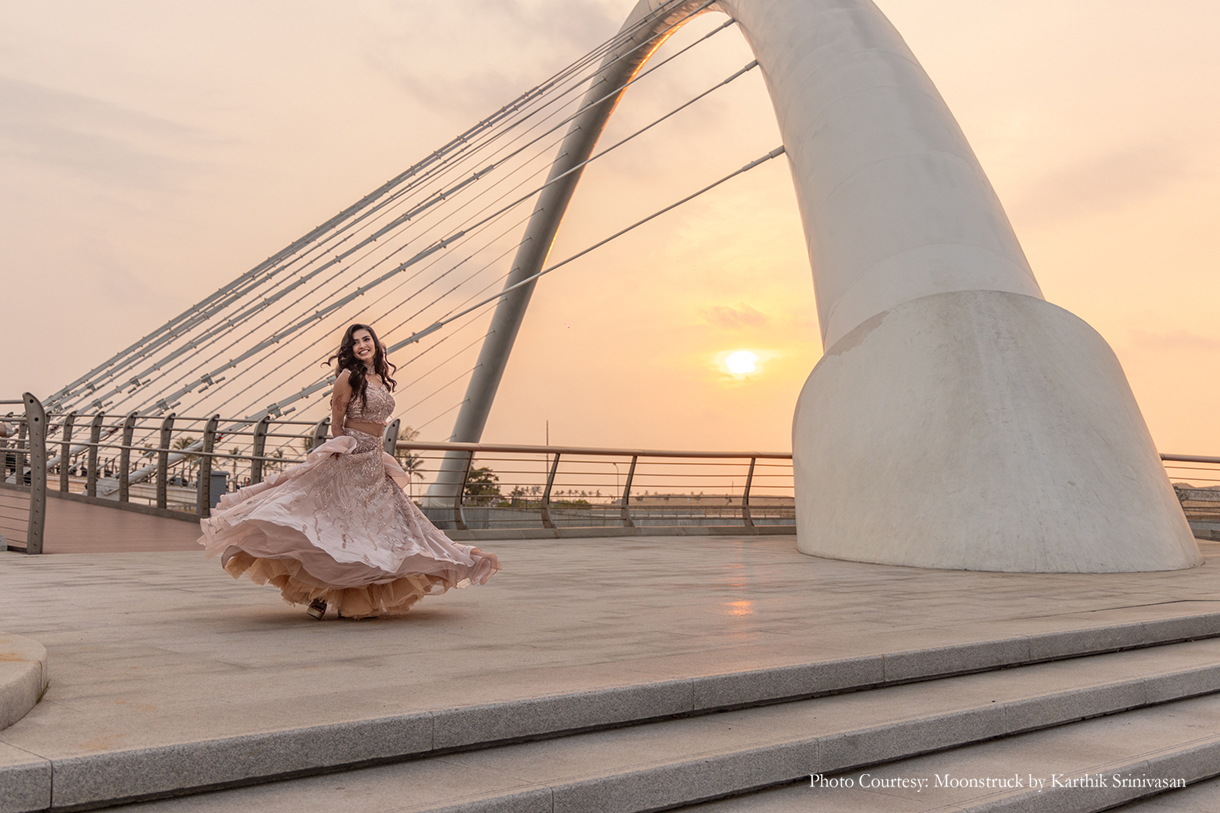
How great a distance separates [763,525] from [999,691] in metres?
10.0

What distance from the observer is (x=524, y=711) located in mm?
2910

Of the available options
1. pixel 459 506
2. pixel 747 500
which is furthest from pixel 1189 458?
pixel 459 506

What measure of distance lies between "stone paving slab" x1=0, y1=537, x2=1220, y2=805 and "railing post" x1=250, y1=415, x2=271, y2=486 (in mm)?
2539

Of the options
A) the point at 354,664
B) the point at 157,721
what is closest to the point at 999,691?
the point at 354,664

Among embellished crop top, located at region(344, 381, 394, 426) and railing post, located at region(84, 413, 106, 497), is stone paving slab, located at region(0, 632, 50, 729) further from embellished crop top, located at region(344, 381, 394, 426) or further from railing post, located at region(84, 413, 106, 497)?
railing post, located at region(84, 413, 106, 497)

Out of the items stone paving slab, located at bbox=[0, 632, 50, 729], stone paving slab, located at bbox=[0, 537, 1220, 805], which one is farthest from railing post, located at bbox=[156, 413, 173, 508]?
stone paving slab, located at bbox=[0, 632, 50, 729]

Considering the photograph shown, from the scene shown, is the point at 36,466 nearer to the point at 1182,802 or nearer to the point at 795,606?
the point at 795,606

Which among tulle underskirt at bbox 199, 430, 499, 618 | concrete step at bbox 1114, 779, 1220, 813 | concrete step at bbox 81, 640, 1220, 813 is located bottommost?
concrete step at bbox 1114, 779, 1220, 813

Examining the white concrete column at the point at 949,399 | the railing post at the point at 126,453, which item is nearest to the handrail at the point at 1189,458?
the white concrete column at the point at 949,399

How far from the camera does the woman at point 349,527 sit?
15.4ft

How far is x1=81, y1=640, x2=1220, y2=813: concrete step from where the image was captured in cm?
248

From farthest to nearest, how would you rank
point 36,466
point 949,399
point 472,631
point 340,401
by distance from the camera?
point 949,399, point 36,466, point 340,401, point 472,631

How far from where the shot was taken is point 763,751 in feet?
9.73

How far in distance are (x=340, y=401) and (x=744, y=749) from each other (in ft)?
10.0
